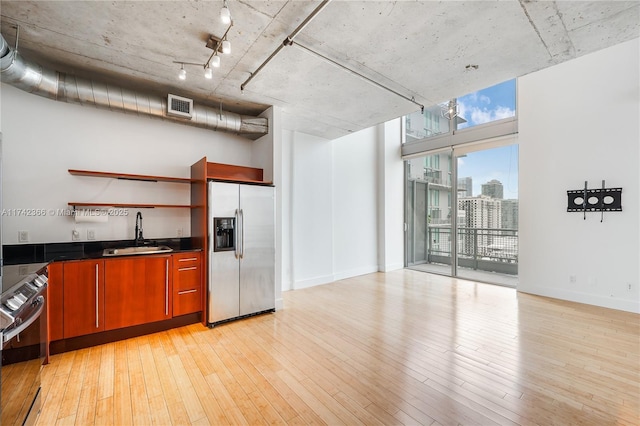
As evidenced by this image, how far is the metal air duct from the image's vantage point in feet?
8.14

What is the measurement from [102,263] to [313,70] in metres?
3.16

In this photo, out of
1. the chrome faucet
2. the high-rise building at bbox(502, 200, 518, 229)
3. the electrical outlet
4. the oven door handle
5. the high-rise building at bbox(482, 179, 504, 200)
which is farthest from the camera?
the high-rise building at bbox(482, 179, 504, 200)

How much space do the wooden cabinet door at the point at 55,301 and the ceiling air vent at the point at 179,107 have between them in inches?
81.4

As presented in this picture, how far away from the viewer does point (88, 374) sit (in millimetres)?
2361

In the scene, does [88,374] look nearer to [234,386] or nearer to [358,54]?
[234,386]

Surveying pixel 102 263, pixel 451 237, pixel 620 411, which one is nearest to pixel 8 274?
pixel 102 263

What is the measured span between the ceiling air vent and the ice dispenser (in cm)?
142

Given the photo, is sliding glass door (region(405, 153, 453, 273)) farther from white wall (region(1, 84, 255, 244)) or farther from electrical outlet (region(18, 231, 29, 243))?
electrical outlet (region(18, 231, 29, 243))

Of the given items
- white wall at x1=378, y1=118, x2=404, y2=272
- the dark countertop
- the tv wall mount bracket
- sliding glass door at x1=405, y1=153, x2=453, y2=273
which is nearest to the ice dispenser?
the dark countertop

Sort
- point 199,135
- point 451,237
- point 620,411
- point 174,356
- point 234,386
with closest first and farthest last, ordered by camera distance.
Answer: point 620,411 → point 234,386 → point 174,356 → point 199,135 → point 451,237

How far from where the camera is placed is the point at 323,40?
2.56 meters

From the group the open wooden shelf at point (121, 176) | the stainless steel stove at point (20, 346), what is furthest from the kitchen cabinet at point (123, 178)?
the stainless steel stove at point (20, 346)

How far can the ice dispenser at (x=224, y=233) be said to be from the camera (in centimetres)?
350

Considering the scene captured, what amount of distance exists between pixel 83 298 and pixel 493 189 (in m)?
6.72
